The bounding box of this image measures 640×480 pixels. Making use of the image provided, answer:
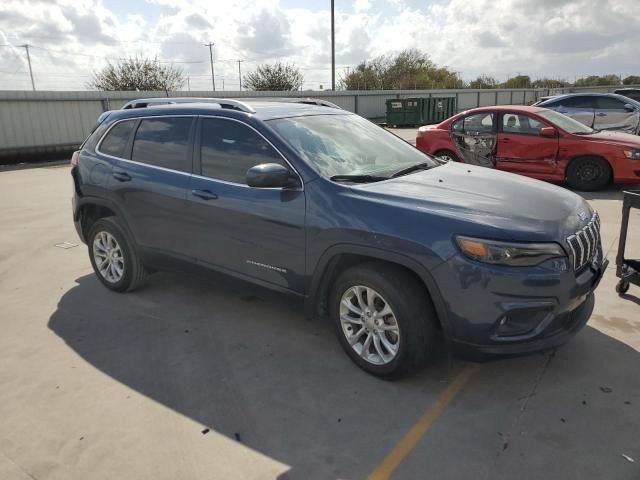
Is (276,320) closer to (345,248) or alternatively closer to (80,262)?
(345,248)

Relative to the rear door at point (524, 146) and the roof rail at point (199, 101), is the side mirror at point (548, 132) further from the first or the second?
the roof rail at point (199, 101)

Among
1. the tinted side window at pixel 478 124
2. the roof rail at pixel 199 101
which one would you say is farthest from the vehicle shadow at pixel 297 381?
the tinted side window at pixel 478 124

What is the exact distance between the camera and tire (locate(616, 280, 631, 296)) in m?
4.34

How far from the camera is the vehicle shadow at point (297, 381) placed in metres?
2.66

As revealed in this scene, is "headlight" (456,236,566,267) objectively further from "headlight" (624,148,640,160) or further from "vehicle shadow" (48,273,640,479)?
"headlight" (624,148,640,160)

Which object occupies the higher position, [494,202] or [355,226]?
[494,202]

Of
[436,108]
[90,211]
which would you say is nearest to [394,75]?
[436,108]

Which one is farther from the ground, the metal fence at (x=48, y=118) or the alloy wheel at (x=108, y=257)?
the metal fence at (x=48, y=118)

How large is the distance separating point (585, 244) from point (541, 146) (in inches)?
248

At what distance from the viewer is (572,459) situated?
8.25 feet

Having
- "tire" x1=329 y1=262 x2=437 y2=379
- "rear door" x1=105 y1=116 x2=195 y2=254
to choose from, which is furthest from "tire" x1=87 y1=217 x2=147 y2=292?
"tire" x1=329 y1=262 x2=437 y2=379

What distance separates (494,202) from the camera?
3051 mm

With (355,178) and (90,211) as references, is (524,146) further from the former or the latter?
(90,211)

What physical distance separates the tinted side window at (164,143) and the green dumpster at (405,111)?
21912 mm
